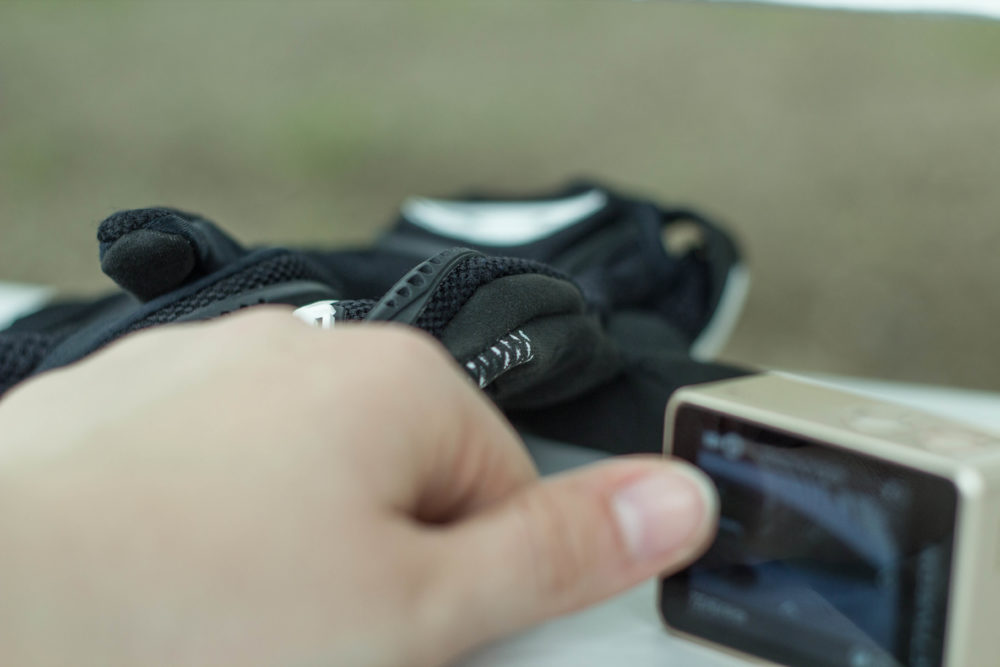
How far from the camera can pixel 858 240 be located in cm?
83

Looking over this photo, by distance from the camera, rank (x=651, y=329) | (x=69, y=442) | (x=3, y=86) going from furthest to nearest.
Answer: (x=3, y=86) < (x=651, y=329) < (x=69, y=442)

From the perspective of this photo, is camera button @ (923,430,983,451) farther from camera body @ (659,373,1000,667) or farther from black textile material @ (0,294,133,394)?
black textile material @ (0,294,133,394)

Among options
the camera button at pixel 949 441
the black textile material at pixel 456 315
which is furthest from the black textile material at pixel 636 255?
the camera button at pixel 949 441

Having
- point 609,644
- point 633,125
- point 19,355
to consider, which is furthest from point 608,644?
point 633,125

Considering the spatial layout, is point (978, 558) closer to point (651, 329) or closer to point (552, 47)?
point (651, 329)

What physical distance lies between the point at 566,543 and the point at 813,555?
0.34 feet

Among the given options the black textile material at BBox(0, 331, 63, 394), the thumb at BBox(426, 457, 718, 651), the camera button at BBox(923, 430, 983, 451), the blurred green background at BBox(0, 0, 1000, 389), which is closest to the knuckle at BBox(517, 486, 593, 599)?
the thumb at BBox(426, 457, 718, 651)

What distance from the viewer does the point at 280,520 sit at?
0.18 meters

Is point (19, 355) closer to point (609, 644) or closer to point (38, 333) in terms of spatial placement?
point (38, 333)

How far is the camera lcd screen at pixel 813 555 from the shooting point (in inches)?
9.4

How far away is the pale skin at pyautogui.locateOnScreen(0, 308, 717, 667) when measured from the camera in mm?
183

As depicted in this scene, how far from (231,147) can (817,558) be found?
2.37 ft

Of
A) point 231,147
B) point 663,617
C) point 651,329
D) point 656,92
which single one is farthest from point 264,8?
point 663,617

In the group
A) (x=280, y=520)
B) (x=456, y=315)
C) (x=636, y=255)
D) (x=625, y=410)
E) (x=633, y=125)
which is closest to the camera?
(x=280, y=520)
